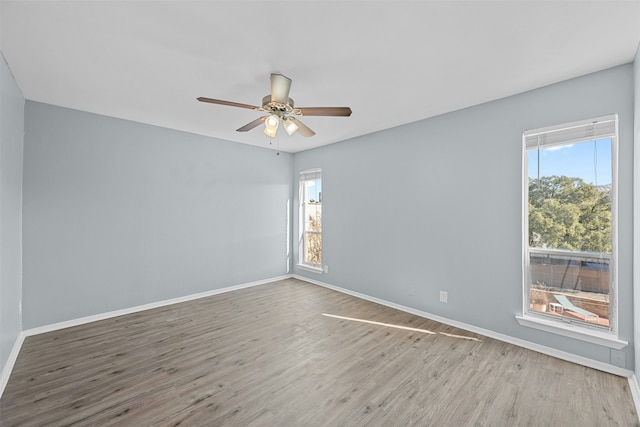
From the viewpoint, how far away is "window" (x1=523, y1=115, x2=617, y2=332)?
2.47 m

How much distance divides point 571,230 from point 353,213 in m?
2.73

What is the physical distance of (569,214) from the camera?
8.74ft

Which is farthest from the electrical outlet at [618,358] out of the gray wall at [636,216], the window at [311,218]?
the window at [311,218]

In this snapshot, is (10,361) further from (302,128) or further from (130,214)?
(302,128)

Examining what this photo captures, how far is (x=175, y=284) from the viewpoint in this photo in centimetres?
A: 425

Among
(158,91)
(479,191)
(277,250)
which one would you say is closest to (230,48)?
(158,91)

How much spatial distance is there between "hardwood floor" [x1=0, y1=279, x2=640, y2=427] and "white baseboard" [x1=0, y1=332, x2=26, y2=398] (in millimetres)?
66

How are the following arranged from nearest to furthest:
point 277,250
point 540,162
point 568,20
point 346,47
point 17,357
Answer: point 568,20, point 346,47, point 17,357, point 540,162, point 277,250

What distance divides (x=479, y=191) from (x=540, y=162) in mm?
613

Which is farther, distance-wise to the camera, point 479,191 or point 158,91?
point 479,191

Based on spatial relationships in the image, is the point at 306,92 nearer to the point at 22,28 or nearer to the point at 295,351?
the point at 22,28

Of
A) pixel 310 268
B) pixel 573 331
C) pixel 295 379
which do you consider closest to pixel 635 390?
pixel 573 331

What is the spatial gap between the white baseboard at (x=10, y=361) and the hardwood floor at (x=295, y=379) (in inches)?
2.6

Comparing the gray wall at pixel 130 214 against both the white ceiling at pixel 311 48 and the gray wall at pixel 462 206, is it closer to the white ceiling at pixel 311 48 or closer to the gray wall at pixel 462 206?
the white ceiling at pixel 311 48
